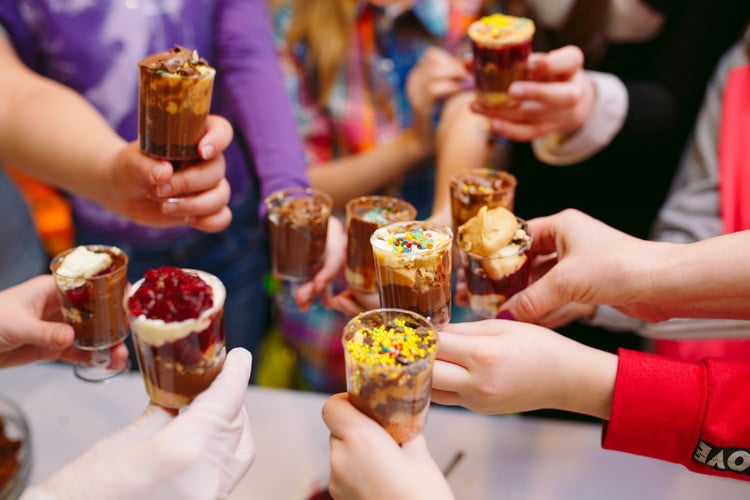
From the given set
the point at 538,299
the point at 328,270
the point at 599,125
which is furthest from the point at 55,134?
the point at 599,125

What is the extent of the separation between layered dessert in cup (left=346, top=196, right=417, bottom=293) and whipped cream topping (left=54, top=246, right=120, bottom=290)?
535 millimetres

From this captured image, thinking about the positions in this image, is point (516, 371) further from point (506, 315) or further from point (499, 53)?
point (499, 53)

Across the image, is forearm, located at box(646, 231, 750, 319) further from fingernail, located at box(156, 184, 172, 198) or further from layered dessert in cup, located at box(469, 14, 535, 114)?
fingernail, located at box(156, 184, 172, 198)

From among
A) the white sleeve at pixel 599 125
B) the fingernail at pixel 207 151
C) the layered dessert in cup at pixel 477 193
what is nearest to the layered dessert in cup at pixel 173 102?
the fingernail at pixel 207 151

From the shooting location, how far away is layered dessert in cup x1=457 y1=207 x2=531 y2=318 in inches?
53.3

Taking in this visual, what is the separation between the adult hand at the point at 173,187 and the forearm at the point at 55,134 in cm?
6

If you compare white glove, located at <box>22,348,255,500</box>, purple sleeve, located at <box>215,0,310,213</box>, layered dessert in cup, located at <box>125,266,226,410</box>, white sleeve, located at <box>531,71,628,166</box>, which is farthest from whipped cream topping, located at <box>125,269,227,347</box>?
white sleeve, located at <box>531,71,628,166</box>

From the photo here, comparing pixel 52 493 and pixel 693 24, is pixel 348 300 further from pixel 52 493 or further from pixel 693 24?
pixel 693 24

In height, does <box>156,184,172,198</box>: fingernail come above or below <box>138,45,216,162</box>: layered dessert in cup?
below

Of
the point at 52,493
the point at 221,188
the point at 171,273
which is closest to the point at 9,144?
the point at 221,188

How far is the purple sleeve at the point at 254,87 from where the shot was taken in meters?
1.98

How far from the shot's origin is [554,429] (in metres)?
1.69

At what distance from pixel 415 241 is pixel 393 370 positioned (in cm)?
32

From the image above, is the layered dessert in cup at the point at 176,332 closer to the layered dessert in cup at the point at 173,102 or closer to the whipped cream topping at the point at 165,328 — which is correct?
the whipped cream topping at the point at 165,328
